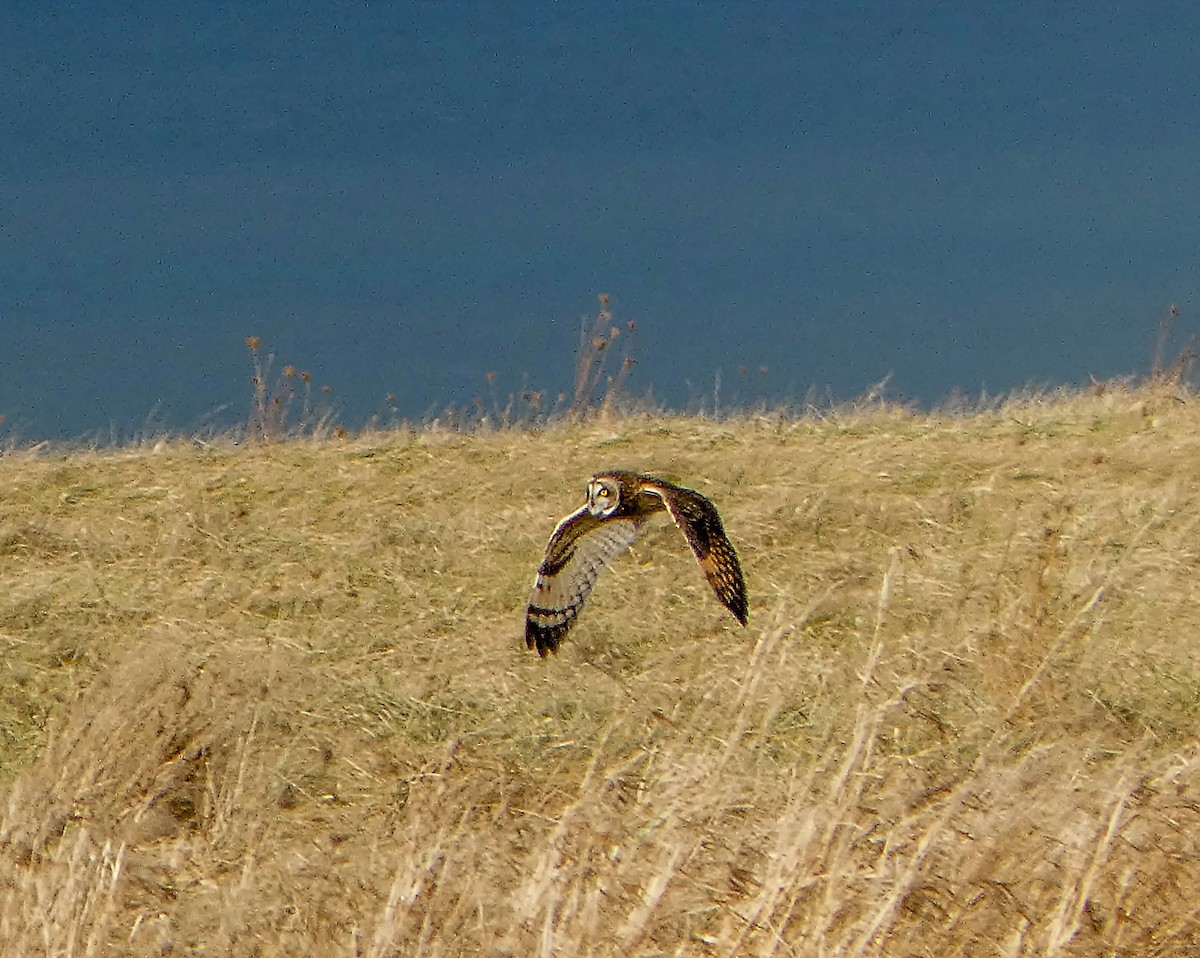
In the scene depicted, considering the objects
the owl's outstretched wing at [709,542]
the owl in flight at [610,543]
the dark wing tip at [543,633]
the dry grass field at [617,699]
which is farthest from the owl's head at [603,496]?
the dry grass field at [617,699]

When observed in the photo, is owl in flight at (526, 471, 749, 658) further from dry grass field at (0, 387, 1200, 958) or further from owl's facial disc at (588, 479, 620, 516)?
dry grass field at (0, 387, 1200, 958)

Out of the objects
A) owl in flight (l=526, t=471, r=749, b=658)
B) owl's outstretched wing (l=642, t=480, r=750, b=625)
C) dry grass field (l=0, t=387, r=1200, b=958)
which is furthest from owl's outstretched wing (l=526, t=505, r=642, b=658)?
dry grass field (l=0, t=387, r=1200, b=958)

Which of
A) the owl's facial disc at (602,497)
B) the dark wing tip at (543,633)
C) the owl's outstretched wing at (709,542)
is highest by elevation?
the owl's facial disc at (602,497)

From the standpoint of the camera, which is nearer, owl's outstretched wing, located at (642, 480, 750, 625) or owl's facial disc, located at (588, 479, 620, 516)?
owl's outstretched wing, located at (642, 480, 750, 625)

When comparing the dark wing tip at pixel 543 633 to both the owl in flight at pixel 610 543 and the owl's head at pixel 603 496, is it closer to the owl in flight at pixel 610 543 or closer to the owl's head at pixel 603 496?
the owl in flight at pixel 610 543

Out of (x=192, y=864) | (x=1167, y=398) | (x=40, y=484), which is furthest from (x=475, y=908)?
(x=1167, y=398)

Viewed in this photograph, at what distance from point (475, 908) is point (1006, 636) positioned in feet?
11.9

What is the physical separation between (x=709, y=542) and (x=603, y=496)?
1.38 feet

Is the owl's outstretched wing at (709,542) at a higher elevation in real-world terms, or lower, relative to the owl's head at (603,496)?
lower

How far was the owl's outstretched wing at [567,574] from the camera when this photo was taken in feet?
13.5

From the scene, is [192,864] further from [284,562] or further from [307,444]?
[307,444]

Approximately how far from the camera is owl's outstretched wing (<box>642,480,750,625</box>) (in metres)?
3.68

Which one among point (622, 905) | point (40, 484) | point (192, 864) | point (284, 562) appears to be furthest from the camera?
point (40, 484)

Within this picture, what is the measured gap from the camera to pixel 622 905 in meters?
3.09
